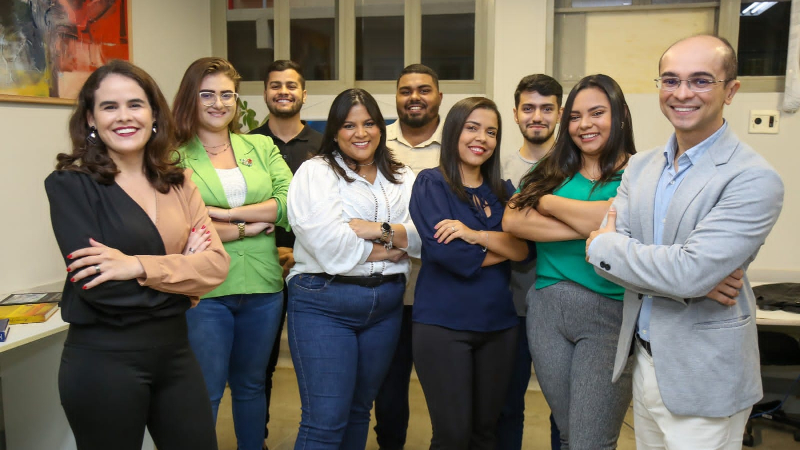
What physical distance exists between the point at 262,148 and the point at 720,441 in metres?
1.86

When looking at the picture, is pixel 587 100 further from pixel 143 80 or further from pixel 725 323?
pixel 143 80

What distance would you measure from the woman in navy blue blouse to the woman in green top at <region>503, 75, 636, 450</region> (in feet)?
0.42

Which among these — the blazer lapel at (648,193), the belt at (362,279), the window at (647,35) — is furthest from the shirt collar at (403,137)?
the window at (647,35)

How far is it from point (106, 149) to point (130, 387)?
2.17ft

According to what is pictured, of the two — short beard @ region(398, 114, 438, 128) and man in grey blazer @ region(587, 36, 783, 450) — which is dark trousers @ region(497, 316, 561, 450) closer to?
man in grey blazer @ region(587, 36, 783, 450)

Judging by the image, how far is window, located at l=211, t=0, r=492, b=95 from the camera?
4.68 meters

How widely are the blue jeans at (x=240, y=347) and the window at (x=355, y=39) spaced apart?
110 inches

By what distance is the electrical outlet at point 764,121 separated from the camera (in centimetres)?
405

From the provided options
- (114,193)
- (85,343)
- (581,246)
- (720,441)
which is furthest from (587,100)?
(85,343)

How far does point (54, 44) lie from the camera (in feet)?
10.7

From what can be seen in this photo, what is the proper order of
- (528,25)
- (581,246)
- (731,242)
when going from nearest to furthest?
(731,242) → (581,246) → (528,25)

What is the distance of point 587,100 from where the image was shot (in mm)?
2031

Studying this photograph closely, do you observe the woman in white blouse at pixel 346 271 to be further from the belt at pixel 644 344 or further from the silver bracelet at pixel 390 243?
the belt at pixel 644 344

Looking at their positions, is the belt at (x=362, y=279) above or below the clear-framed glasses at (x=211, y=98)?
below
